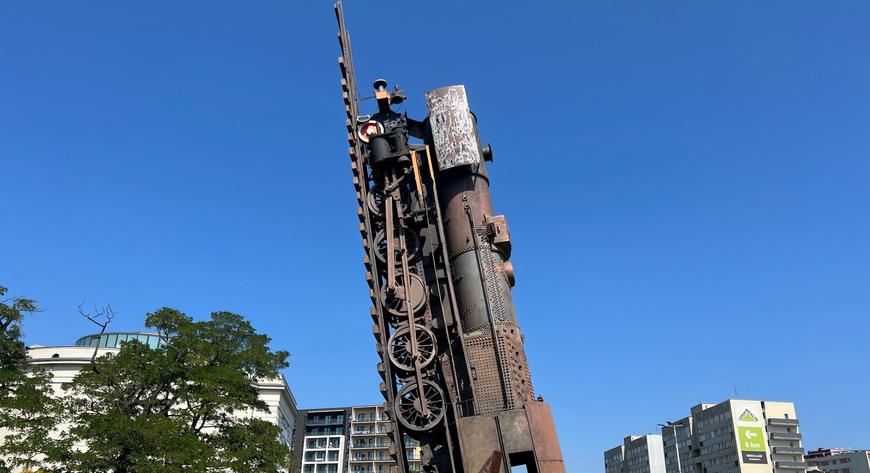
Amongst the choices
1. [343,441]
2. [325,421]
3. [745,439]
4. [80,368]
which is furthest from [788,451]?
[80,368]

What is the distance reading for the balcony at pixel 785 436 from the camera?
110 meters

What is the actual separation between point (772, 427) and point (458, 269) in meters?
110

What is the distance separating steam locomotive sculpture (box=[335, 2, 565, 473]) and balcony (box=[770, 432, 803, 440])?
4268 inches

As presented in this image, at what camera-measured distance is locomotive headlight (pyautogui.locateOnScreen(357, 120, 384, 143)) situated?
27.1m

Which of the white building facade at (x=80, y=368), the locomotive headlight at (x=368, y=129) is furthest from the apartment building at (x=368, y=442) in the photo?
the locomotive headlight at (x=368, y=129)

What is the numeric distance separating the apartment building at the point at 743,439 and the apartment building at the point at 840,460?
26.8 meters

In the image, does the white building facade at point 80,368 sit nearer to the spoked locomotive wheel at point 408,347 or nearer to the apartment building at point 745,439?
the spoked locomotive wheel at point 408,347

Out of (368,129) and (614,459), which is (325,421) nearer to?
(614,459)

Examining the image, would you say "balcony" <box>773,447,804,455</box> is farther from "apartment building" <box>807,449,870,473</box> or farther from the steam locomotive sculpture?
the steam locomotive sculpture

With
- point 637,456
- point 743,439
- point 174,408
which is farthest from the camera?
point 637,456

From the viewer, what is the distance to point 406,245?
25.1 metres

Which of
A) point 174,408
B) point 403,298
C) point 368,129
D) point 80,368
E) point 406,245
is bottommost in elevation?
point 174,408

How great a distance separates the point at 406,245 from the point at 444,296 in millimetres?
2757

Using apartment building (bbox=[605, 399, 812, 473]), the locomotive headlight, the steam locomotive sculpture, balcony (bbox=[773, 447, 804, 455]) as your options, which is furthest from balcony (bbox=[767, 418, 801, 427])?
the locomotive headlight
